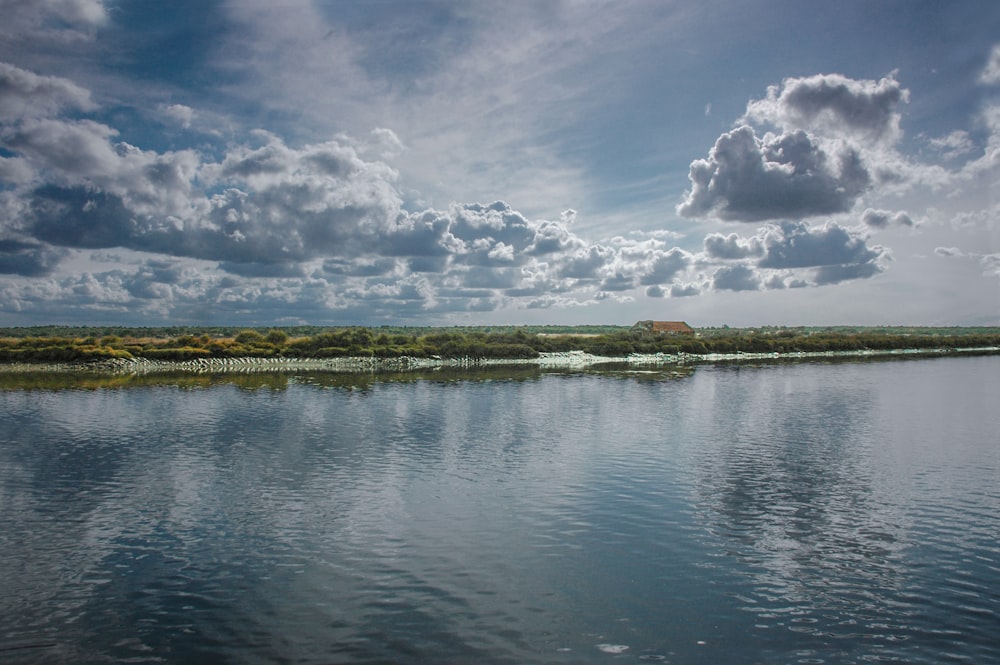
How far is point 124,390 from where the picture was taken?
7100cm

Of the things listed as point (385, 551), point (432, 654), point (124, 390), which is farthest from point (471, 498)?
point (124, 390)

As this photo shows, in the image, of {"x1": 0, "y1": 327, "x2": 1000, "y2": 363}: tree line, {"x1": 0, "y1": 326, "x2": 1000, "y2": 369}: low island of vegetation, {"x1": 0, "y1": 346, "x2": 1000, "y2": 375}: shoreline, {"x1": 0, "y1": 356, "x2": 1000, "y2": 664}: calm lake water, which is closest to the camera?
{"x1": 0, "y1": 356, "x2": 1000, "y2": 664}: calm lake water

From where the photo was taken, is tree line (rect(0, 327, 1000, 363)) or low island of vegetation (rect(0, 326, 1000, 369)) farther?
tree line (rect(0, 327, 1000, 363))

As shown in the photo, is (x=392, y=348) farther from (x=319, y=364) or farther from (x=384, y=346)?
(x=319, y=364)

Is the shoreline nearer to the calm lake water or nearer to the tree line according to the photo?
the tree line

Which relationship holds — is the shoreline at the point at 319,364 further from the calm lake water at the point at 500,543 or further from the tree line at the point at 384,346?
the calm lake water at the point at 500,543

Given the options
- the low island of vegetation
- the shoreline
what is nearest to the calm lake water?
the shoreline

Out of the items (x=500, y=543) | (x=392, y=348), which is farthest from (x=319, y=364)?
(x=500, y=543)

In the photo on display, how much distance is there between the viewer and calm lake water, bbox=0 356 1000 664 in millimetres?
14734

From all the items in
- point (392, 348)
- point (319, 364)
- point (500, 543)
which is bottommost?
point (500, 543)

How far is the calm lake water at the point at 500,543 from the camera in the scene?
14734mm

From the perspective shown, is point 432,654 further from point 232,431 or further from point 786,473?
point 232,431

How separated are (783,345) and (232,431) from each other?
164948mm

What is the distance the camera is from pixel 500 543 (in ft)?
68.6
